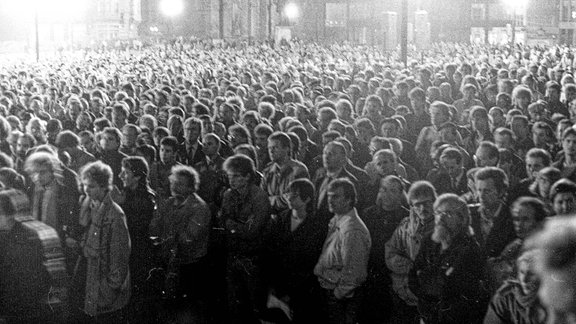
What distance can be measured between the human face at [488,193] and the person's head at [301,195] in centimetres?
138

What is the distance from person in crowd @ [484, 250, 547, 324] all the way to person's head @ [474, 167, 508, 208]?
6.02ft

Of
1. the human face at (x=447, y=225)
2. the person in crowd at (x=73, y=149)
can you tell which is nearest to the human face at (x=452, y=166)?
the human face at (x=447, y=225)

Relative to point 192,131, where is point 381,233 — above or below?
below

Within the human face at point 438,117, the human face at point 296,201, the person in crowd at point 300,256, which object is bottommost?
the person in crowd at point 300,256

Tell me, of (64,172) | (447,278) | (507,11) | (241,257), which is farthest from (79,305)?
(507,11)

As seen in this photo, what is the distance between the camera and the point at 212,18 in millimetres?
61656

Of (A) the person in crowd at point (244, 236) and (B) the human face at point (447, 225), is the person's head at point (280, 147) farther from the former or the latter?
(B) the human face at point (447, 225)

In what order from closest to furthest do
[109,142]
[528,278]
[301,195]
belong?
[528,278] → [301,195] → [109,142]

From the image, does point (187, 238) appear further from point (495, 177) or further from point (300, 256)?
point (495, 177)

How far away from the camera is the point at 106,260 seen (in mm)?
6824

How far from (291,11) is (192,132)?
169 ft

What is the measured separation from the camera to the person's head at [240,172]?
7.75 meters

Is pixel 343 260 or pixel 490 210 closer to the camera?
pixel 343 260

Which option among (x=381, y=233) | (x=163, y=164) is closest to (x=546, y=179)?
(x=381, y=233)
